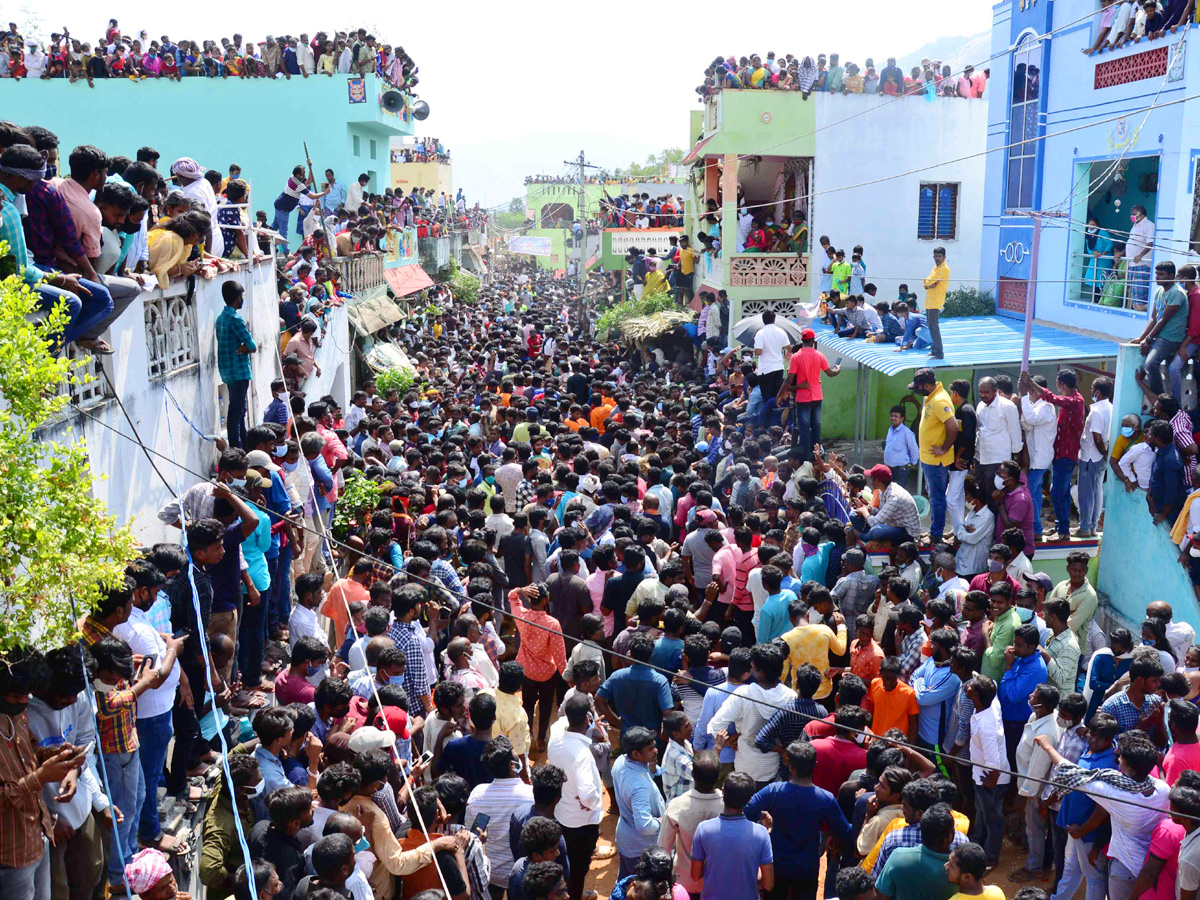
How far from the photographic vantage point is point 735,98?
20578 mm

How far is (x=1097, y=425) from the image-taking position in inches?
412

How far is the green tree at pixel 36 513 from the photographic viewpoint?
12.1 ft

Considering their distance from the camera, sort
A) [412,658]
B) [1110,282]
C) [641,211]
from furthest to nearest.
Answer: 1. [641,211]
2. [1110,282]
3. [412,658]

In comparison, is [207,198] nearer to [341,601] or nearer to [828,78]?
[341,601]

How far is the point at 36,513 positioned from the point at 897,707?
16.6 feet

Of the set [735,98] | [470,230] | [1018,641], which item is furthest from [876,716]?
[470,230]

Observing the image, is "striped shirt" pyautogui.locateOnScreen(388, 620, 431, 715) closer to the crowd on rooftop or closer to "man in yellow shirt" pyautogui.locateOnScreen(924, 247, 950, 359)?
"man in yellow shirt" pyautogui.locateOnScreen(924, 247, 950, 359)

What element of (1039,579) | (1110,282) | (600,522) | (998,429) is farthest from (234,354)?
(1110,282)

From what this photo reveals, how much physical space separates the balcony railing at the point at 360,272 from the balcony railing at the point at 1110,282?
1168cm

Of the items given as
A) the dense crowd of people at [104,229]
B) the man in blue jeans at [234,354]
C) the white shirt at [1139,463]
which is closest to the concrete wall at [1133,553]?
the white shirt at [1139,463]

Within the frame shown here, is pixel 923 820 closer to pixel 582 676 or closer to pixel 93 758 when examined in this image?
pixel 582 676

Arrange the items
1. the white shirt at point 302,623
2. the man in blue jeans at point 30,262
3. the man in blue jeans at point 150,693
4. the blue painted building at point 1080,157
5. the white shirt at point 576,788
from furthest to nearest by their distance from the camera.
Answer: the blue painted building at point 1080,157
the white shirt at point 302,623
the white shirt at point 576,788
the man in blue jeans at point 150,693
the man in blue jeans at point 30,262

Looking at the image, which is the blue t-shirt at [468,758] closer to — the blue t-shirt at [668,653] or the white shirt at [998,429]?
the blue t-shirt at [668,653]

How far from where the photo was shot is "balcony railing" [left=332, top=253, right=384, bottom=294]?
18.3 metres
